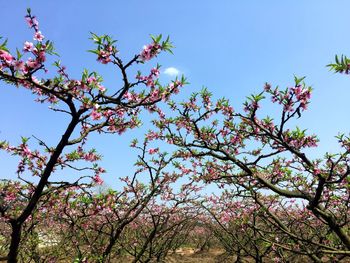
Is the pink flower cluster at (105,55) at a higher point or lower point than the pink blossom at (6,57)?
higher

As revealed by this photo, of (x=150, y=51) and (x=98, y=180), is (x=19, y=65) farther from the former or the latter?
(x=98, y=180)

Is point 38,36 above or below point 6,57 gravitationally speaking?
above

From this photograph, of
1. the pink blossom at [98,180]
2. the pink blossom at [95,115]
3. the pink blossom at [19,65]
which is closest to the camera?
the pink blossom at [19,65]

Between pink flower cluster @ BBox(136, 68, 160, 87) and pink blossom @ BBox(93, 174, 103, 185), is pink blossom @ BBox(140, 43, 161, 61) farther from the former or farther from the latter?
pink blossom @ BBox(93, 174, 103, 185)

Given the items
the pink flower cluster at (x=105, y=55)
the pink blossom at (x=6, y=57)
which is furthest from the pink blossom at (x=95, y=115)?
the pink blossom at (x=6, y=57)

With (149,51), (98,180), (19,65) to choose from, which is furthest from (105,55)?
(98,180)

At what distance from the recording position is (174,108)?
333 inches

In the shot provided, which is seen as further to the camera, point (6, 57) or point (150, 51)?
point (150, 51)

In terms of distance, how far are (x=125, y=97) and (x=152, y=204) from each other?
590 inches

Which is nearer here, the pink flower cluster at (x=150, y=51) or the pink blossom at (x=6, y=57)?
the pink blossom at (x=6, y=57)

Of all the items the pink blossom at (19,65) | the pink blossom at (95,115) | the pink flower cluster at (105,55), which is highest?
the pink flower cluster at (105,55)

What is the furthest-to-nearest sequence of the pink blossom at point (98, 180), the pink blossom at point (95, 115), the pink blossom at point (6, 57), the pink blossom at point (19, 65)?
the pink blossom at point (98, 180), the pink blossom at point (95, 115), the pink blossom at point (19, 65), the pink blossom at point (6, 57)

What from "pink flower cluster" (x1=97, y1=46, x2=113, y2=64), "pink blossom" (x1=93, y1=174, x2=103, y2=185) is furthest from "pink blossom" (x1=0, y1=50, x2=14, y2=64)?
"pink blossom" (x1=93, y1=174, x2=103, y2=185)

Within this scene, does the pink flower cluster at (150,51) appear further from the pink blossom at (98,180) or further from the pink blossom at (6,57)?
the pink blossom at (98,180)
